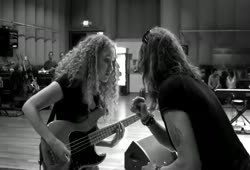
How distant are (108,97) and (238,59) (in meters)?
15.1

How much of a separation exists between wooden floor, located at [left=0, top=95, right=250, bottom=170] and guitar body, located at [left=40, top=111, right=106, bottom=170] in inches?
86.8

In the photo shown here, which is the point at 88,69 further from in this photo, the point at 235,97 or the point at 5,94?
the point at 5,94

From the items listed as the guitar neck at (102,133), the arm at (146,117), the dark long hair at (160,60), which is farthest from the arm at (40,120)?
the dark long hair at (160,60)

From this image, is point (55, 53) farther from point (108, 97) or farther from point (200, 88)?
point (200, 88)

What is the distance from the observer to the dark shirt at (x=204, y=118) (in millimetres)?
1483

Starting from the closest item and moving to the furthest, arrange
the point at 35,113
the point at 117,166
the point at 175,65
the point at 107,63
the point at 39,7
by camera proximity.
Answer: the point at 175,65, the point at 35,113, the point at 107,63, the point at 117,166, the point at 39,7

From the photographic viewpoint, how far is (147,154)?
3.53 meters

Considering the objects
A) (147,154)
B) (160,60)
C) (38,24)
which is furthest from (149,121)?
(38,24)

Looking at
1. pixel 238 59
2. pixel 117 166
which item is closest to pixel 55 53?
pixel 238 59

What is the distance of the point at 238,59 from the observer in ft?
55.9

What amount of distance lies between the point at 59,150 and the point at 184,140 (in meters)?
1.18

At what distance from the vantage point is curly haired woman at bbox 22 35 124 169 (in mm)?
2436

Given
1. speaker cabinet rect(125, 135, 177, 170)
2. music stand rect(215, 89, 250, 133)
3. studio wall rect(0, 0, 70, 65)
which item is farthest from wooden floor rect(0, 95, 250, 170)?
studio wall rect(0, 0, 70, 65)

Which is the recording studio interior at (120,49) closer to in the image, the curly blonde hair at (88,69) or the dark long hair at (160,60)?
the curly blonde hair at (88,69)
